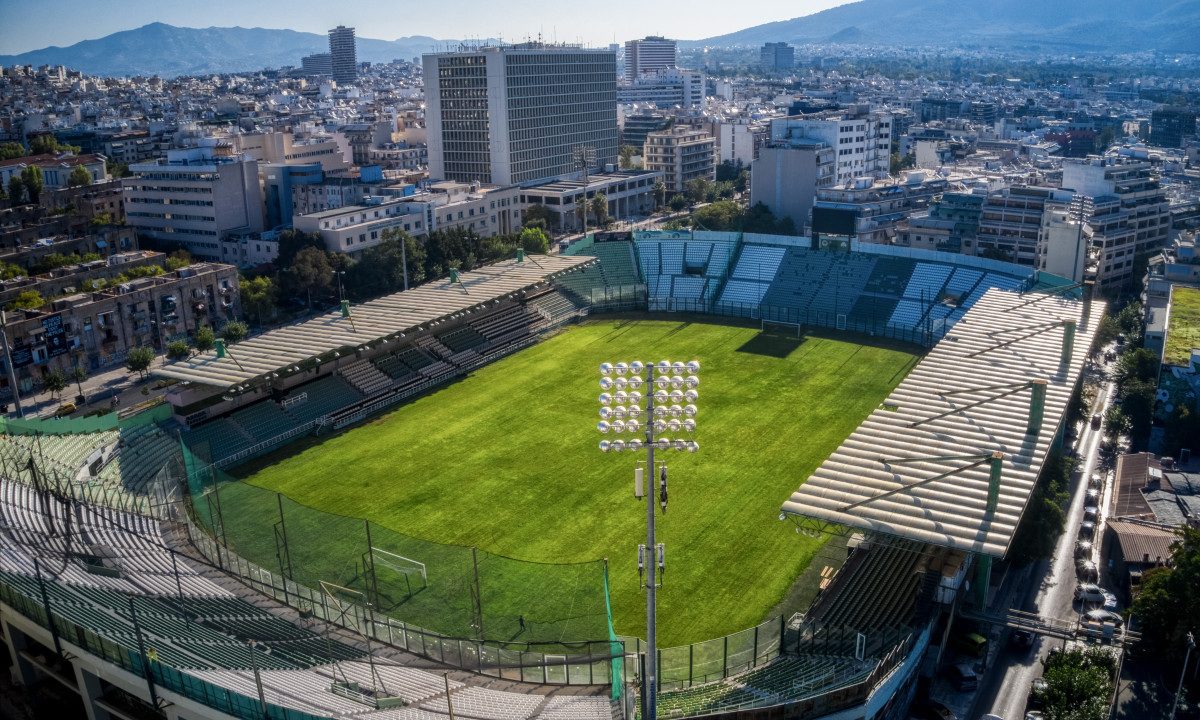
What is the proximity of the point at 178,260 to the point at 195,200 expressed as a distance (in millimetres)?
11960

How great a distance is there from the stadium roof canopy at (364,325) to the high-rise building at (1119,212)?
34741 mm

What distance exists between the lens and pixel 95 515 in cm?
2912

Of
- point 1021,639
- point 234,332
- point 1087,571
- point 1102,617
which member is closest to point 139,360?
point 234,332

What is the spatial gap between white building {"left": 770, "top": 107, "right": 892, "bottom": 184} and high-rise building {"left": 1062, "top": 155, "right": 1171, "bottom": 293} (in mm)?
23337

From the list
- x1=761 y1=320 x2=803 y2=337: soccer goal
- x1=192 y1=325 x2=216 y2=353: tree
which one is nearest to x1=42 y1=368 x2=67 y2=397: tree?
x1=192 y1=325 x2=216 y2=353: tree

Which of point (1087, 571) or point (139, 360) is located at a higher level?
point (139, 360)

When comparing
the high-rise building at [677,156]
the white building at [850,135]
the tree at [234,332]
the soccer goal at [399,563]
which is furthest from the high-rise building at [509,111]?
the soccer goal at [399,563]

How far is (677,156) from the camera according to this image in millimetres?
108188

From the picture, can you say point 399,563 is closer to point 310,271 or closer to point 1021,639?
point 1021,639

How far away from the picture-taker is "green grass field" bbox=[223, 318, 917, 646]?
30.5 metres

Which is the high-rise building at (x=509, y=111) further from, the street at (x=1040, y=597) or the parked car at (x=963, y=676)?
the parked car at (x=963, y=676)

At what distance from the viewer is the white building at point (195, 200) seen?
74.4 metres

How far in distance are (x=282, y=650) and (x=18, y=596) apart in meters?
6.58

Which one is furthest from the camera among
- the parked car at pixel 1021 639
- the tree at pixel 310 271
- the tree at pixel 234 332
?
the tree at pixel 310 271
